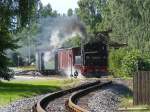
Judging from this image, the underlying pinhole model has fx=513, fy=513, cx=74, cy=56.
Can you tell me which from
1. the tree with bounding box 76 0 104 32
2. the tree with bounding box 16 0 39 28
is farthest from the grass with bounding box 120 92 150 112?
the tree with bounding box 76 0 104 32

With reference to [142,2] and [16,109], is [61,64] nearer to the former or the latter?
[142,2]

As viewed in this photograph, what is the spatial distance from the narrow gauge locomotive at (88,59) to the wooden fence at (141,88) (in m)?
24.3

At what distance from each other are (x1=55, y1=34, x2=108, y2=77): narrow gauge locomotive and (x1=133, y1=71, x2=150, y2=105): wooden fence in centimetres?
2430

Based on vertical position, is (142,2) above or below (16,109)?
above

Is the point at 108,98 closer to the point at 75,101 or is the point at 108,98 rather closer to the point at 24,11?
the point at 75,101

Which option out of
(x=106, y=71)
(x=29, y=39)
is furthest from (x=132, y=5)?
(x=29, y=39)

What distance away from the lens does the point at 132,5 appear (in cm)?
5488

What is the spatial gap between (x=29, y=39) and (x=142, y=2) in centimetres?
12657

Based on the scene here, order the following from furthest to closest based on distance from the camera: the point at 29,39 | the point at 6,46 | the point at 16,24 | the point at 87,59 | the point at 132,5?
1. the point at 29,39
2. the point at 132,5
3. the point at 87,59
4. the point at 6,46
5. the point at 16,24

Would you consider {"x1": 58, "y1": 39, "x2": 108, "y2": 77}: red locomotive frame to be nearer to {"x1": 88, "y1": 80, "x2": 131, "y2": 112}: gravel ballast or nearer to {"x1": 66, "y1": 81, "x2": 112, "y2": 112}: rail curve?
{"x1": 88, "y1": 80, "x2": 131, "y2": 112}: gravel ballast

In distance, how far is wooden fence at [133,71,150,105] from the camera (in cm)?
2591

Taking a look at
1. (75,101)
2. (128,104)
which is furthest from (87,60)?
(75,101)

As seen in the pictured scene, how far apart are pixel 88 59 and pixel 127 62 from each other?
6.46m

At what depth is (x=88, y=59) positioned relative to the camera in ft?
168
